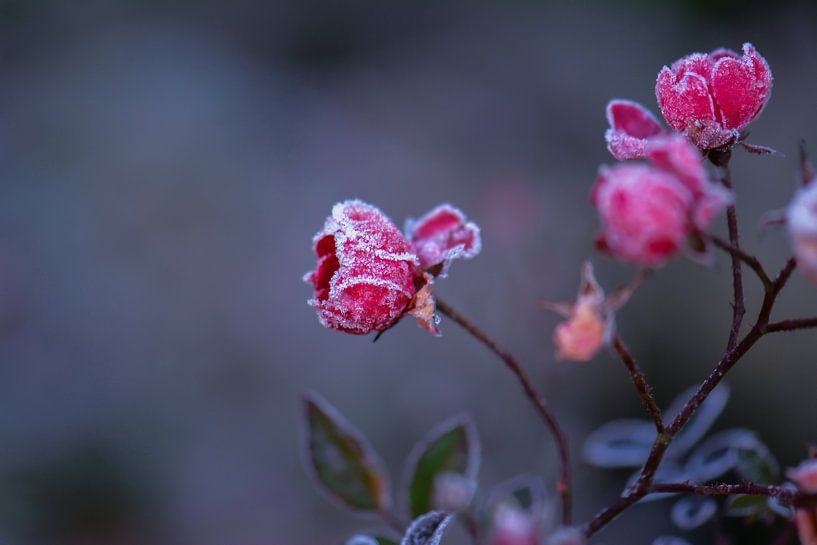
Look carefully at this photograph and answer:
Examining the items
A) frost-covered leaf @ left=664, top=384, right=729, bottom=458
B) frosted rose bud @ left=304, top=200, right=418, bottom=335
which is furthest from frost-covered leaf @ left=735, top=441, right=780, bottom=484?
frosted rose bud @ left=304, top=200, right=418, bottom=335

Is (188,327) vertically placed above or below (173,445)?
above

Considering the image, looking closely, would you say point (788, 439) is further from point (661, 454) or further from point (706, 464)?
point (661, 454)

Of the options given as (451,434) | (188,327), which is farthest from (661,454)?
(188,327)

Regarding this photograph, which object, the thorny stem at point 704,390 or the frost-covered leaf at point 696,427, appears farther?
the frost-covered leaf at point 696,427

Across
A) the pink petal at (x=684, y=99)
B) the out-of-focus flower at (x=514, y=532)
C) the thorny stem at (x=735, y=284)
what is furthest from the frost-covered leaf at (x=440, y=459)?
the pink petal at (x=684, y=99)

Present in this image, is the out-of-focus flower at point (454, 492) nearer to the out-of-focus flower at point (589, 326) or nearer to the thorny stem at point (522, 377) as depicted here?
the thorny stem at point (522, 377)

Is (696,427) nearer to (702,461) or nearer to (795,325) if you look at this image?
(702,461)
